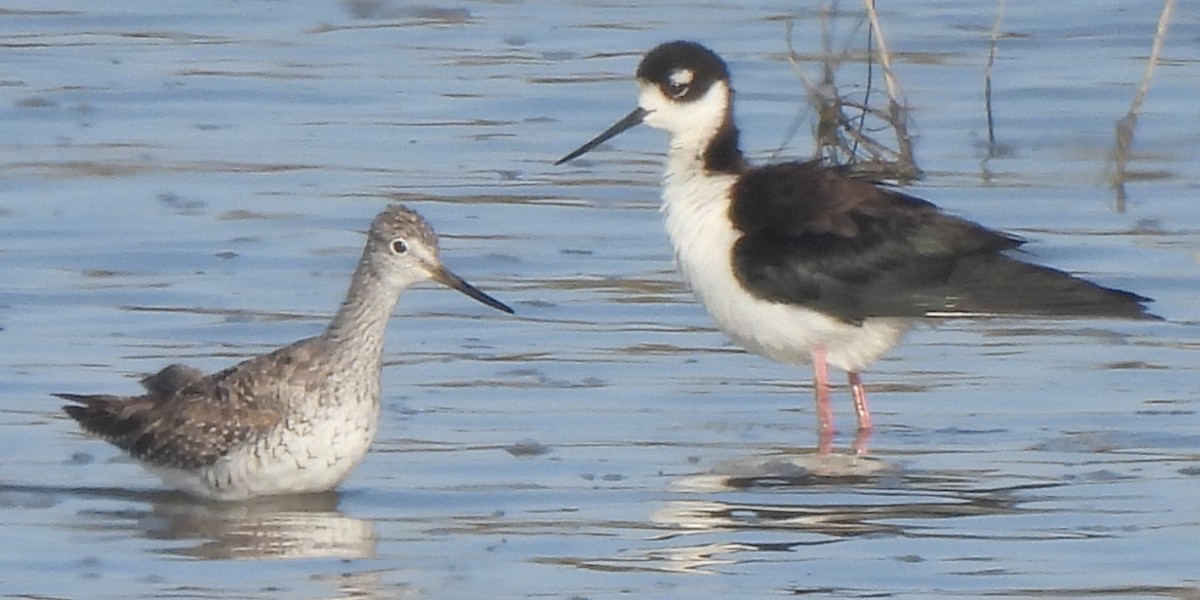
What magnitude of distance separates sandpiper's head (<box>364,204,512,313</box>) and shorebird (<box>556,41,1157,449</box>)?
129 cm

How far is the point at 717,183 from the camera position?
10.7 m

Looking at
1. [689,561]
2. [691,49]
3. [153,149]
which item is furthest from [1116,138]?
[689,561]

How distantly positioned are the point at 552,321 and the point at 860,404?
1627 millimetres

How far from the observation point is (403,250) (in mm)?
9469

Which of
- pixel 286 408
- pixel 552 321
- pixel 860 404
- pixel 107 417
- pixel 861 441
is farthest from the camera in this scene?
pixel 552 321

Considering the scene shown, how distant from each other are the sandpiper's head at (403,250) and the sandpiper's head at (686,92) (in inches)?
72.3

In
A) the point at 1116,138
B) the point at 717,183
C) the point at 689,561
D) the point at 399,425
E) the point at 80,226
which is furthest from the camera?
the point at 1116,138

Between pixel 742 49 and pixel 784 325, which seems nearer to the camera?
pixel 784 325

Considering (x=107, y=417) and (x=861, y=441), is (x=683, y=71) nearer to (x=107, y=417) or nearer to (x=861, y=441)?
(x=861, y=441)

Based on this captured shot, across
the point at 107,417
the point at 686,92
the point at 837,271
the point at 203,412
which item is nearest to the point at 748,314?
the point at 837,271

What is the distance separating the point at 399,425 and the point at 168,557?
67.8 inches

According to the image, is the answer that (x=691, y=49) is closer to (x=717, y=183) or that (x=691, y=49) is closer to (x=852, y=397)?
(x=717, y=183)

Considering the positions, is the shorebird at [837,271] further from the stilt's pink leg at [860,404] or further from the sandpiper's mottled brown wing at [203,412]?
the sandpiper's mottled brown wing at [203,412]

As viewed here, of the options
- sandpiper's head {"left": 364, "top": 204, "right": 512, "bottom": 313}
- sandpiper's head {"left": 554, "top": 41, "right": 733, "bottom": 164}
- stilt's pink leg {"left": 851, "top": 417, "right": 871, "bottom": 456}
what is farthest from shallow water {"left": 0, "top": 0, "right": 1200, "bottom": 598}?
sandpiper's head {"left": 554, "top": 41, "right": 733, "bottom": 164}
